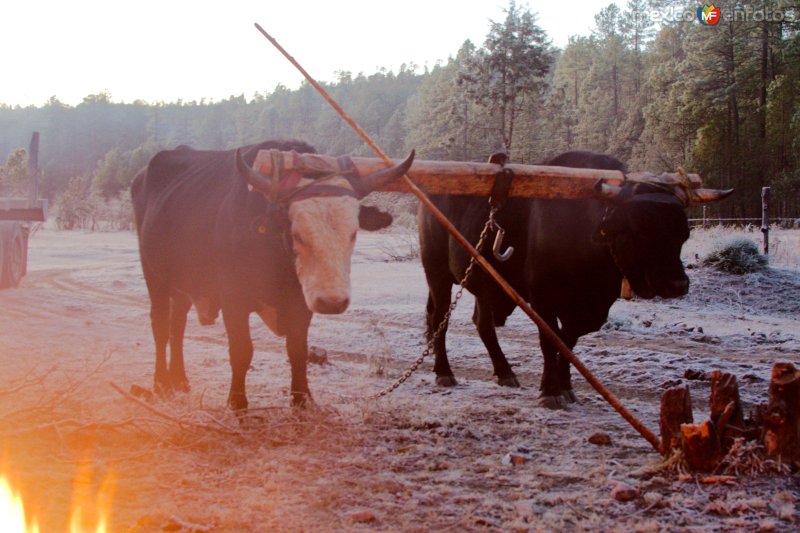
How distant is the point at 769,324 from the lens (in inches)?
380

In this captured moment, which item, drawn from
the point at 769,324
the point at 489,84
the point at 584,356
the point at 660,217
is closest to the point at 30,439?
the point at 660,217

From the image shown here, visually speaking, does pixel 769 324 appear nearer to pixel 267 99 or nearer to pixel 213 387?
pixel 213 387

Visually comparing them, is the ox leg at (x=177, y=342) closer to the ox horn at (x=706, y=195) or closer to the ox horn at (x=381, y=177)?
the ox horn at (x=381, y=177)

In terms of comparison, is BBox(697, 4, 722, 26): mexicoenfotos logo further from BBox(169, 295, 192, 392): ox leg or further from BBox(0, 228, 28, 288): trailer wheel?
BBox(169, 295, 192, 392): ox leg

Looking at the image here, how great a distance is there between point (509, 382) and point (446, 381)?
566 millimetres

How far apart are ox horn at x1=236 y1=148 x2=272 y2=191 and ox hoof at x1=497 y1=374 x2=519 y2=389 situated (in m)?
3.24

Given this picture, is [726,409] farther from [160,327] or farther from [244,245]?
[160,327]

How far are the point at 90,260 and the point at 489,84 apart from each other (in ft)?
65.6

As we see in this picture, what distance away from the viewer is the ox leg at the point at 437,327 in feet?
22.4

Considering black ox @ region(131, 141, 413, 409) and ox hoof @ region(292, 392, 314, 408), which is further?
ox hoof @ region(292, 392, 314, 408)

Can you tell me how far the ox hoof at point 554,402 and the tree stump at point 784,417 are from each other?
2.07 m

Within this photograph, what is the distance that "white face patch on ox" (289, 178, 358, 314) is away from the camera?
4207 mm

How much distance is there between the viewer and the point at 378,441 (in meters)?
4.70

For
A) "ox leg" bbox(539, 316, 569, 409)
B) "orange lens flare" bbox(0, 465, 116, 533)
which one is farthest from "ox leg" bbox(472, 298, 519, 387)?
"orange lens flare" bbox(0, 465, 116, 533)
